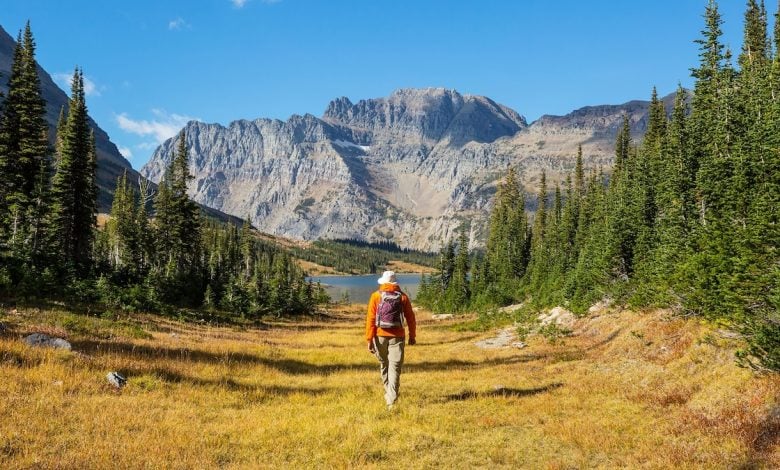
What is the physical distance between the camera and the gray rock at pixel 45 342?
43.6 feet

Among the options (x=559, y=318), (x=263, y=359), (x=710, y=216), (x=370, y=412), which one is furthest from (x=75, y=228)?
(x=710, y=216)

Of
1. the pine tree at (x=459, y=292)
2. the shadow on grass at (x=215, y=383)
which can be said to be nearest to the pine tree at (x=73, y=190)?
the shadow on grass at (x=215, y=383)

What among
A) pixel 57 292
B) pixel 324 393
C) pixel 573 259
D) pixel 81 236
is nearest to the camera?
pixel 324 393

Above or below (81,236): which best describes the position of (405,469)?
below

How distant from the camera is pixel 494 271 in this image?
81.9 meters

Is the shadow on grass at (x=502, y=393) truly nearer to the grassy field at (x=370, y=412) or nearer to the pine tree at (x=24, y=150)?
the grassy field at (x=370, y=412)

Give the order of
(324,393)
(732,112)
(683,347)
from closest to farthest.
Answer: (324,393)
(683,347)
(732,112)

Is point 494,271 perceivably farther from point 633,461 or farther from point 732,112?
point 633,461

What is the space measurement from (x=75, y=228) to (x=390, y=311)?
3981cm

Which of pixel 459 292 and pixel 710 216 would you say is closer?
pixel 710 216

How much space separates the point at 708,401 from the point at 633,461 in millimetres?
4180

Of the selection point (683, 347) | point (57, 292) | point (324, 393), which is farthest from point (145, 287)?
point (683, 347)

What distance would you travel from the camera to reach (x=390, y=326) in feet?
38.1

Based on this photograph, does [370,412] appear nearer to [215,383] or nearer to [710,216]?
[215,383]
